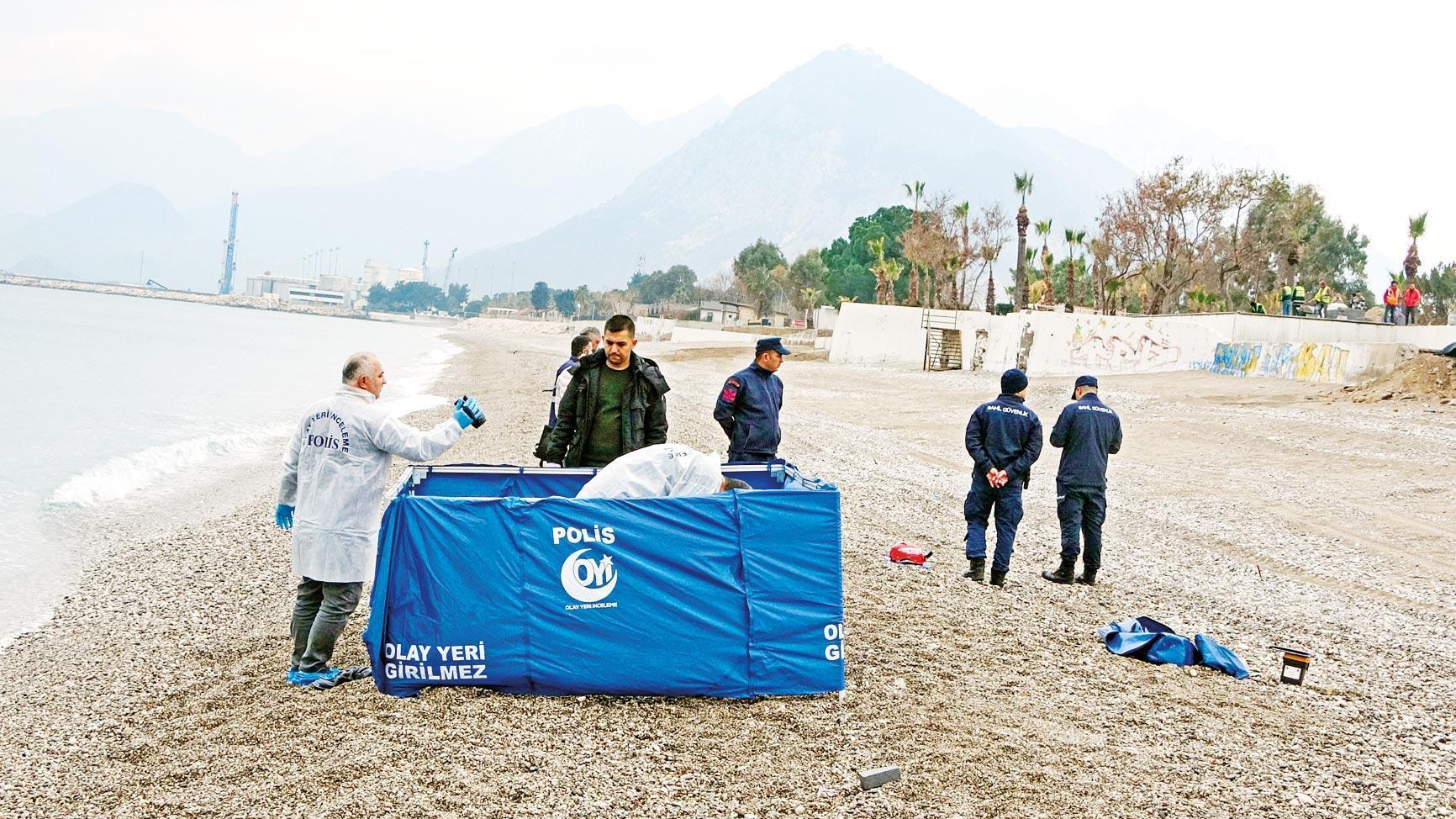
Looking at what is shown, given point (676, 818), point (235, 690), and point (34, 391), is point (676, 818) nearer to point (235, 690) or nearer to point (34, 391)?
point (235, 690)

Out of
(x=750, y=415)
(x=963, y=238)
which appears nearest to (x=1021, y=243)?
(x=963, y=238)

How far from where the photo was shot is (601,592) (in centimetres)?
569

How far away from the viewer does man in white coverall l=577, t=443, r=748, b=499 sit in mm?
6035

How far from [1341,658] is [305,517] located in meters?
7.26

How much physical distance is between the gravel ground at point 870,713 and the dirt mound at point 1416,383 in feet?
40.0

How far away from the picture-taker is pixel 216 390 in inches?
1634

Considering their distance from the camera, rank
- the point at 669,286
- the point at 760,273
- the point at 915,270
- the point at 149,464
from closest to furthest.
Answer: the point at 149,464, the point at 915,270, the point at 760,273, the point at 669,286

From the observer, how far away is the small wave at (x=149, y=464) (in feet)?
56.7

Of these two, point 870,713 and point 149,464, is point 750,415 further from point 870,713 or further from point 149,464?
point 149,464

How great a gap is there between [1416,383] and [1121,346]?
11.7 m

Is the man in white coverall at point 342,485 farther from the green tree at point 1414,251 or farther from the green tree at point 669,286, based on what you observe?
the green tree at point 669,286

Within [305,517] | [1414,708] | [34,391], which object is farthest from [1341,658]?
[34,391]

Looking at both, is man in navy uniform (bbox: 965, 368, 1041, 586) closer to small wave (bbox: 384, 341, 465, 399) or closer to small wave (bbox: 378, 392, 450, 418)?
small wave (bbox: 378, 392, 450, 418)

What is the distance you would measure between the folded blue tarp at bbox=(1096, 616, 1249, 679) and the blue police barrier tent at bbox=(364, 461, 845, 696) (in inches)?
109
